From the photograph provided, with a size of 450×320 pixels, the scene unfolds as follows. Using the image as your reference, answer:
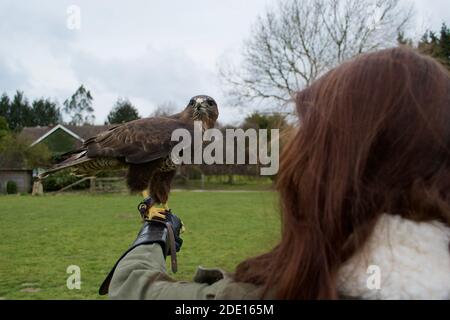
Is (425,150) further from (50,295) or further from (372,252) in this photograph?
(50,295)

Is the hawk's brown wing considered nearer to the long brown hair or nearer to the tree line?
the long brown hair

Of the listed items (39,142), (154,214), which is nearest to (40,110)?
(39,142)

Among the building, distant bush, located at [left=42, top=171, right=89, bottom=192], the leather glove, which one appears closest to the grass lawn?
the leather glove

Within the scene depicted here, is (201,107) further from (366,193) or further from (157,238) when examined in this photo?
(366,193)

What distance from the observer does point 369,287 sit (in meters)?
0.97

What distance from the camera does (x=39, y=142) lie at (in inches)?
1384

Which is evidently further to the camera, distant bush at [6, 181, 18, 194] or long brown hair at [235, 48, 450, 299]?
distant bush at [6, 181, 18, 194]

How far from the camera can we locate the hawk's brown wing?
11.1ft

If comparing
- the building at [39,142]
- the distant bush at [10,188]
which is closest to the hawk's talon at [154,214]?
the building at [39,142]

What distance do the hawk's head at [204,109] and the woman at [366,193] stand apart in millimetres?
2874

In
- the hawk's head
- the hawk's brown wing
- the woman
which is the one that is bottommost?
the woman

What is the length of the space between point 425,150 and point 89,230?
10.2 m

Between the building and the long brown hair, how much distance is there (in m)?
29.9

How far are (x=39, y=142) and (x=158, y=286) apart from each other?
36.8 m
